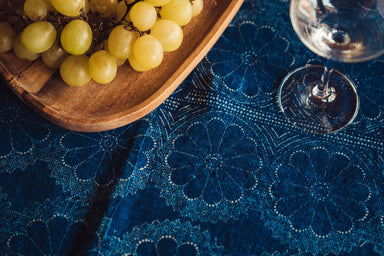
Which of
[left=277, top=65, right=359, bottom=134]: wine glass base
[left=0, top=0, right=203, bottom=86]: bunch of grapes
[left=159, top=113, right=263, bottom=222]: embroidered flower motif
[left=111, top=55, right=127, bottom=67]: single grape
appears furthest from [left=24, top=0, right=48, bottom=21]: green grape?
[left=277, top=65, right=359, bottom=134]: wine glass base

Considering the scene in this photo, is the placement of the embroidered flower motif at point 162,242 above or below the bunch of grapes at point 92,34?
below

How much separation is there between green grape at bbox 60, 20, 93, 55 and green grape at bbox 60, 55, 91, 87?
13 mm

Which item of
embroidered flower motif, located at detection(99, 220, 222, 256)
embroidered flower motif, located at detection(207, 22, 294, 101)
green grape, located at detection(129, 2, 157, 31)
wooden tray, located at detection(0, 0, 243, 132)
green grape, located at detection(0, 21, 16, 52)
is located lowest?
embroidered flower motif, located at detection(99, 220, 222, 256)

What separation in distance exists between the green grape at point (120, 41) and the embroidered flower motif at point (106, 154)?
0.11 metres

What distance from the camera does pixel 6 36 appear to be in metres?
0.46

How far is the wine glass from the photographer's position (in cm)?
Answer: 44

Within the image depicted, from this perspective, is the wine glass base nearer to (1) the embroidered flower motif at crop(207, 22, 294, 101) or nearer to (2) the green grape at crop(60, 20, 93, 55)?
(1) the embroidered flower motif at crop(207, 22, 294, 101)

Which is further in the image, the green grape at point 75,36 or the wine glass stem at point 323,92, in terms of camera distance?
the wine glass stem at point 323,92

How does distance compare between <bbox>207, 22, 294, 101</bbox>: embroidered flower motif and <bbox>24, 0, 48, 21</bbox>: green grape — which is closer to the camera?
<bbox>24, 0, 48, 21</bbox>: green grape

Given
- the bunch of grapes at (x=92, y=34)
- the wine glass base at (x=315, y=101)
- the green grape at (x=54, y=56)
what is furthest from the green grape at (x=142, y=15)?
the wine glass base at (x=315, y=101)

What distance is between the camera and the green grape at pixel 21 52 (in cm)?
46

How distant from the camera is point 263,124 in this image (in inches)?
20.4

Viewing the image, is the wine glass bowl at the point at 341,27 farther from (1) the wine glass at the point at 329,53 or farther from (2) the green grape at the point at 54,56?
(2) the green grape at the point at 54,56

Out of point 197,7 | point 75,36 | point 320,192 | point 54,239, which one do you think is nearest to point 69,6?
point 75,36
